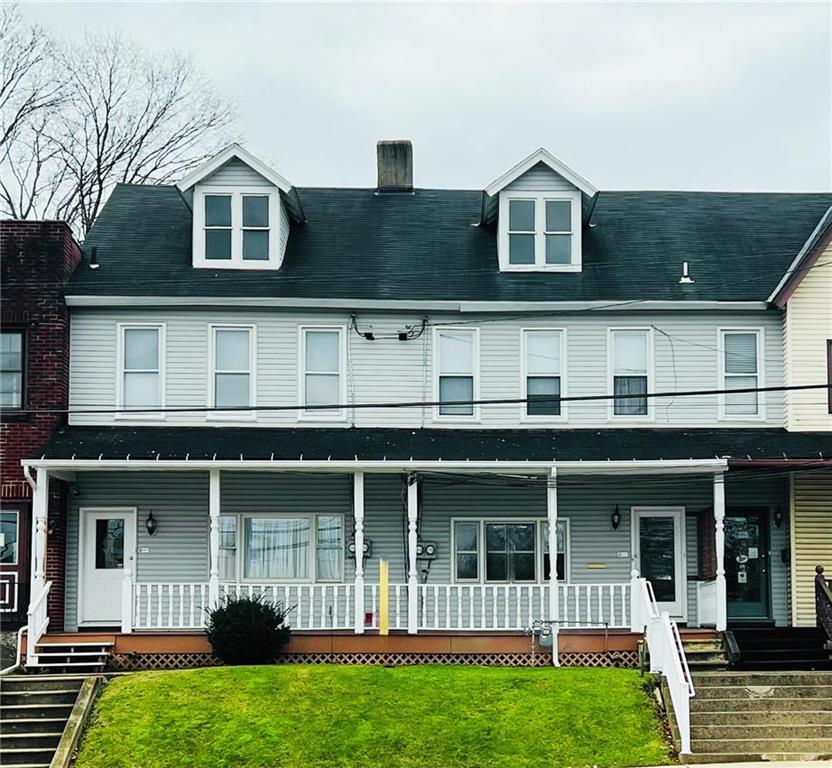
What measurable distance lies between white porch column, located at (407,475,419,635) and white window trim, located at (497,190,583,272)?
16.3 feet

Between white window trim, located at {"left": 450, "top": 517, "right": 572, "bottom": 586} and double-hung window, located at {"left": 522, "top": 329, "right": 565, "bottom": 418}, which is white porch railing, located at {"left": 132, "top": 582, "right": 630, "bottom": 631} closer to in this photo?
white window trim, located at {"left": 450, "top": 517, "right": 572, "bottom": 586}

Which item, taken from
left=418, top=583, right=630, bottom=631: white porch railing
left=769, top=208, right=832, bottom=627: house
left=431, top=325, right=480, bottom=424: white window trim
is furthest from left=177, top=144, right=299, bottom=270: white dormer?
left=769, top=208, right=832, bottom=627: house

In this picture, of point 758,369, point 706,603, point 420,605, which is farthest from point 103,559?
point 758,369

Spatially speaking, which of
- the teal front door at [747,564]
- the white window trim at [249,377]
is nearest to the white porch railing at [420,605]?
the teal front door at [747,564]

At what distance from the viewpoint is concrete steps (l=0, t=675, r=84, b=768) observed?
18.9 m

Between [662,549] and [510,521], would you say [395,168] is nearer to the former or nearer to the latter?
[510,521]

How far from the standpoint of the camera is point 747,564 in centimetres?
2566

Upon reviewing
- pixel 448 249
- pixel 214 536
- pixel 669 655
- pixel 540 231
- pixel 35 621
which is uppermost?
pixel 540 231

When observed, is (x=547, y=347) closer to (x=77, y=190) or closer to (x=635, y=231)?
(x=635, y=231)

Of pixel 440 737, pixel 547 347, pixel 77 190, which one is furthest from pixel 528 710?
pixel 77 190

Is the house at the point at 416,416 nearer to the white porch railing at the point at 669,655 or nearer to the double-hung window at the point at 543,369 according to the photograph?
the double-hung window at the point at 543,369

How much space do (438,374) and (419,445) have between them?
178 cm

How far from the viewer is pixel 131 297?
25.2 meters

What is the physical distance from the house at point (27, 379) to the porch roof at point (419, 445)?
725 mm
